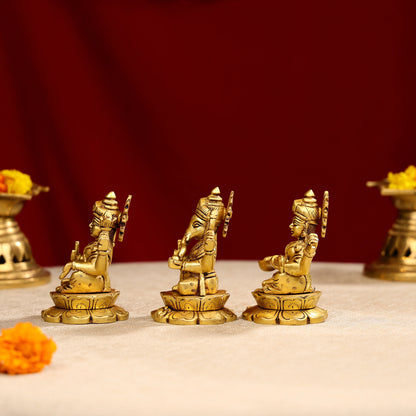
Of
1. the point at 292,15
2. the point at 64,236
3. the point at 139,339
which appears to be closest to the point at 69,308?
the point at 139,339

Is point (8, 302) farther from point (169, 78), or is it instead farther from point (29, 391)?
point (169, 78)

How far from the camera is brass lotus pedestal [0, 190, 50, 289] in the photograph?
227cm

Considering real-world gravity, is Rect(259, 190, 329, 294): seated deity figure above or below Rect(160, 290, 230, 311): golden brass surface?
above

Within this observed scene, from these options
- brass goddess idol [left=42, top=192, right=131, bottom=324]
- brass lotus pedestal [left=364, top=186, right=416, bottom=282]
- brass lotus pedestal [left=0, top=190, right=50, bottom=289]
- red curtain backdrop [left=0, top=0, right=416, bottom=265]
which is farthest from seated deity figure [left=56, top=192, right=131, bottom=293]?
red curtain backdrop [left=0, top=0, right=416, bottom=265]

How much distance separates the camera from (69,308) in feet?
5.68

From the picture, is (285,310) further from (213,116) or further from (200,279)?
(213,116)

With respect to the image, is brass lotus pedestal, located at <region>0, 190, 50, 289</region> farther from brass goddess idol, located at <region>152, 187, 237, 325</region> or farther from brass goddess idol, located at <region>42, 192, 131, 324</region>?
Answer: brass goddess idol, located at <region>152, 187, 237, 325</region>

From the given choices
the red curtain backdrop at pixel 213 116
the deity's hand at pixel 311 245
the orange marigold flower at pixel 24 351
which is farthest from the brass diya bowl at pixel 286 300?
the red curtain backdrop at pixel 213 116

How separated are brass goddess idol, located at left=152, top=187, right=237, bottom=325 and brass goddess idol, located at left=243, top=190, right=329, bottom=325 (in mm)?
87

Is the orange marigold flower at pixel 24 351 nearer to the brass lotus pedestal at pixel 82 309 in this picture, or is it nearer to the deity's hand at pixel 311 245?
the brass lotus pedestal at pixel 82 309

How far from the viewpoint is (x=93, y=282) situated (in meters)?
1.73

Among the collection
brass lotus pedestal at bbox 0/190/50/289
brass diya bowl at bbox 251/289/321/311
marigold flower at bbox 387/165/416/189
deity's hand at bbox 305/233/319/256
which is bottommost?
brass lotus pedestal at bbox 0/190/50/289

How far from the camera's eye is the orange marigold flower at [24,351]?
4.32 feet

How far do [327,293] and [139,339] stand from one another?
0.77 m
